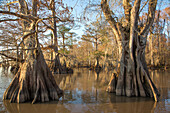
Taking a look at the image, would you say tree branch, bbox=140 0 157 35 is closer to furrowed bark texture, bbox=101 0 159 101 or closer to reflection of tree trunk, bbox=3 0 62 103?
furrowed bark texture, bbox=101 0 159 101

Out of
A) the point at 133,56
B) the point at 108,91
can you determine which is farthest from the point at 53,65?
the point at 133,56

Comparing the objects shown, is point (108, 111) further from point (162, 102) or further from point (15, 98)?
point (15, 98)

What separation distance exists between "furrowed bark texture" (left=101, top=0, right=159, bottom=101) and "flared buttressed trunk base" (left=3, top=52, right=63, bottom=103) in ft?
10.3

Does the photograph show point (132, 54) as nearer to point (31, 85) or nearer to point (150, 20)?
point (150, 20)

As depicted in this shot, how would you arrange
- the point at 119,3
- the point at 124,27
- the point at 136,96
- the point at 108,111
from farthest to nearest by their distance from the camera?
the point at 124,27, the point at 119,3, the point at 136,96, the point at 108,111

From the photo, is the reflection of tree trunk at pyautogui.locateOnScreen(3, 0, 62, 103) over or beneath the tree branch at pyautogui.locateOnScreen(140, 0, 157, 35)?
beneath

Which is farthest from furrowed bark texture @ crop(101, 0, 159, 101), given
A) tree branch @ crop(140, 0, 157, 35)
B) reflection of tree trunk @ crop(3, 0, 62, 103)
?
reflection of tree trunk @ crop(3, 0, 62, 103)

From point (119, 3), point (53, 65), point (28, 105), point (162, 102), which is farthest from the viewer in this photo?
point (53, 65)

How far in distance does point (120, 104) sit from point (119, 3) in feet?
14.5

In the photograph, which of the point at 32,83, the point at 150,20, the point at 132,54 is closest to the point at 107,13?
the point at 150,20

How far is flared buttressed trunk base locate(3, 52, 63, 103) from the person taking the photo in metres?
5.78

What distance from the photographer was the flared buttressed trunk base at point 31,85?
19.0 feet

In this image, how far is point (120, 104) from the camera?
5680mm

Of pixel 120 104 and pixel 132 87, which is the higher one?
pixel 132 87
